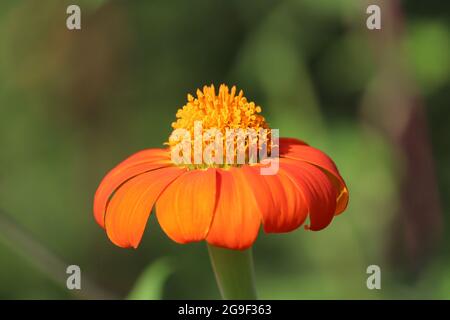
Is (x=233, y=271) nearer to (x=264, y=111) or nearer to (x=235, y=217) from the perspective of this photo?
(x=235, y=217)

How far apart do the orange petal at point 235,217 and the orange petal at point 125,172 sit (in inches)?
5.1

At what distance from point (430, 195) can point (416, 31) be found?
387 mm

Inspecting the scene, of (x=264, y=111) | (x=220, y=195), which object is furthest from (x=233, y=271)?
(x=264, y=111)

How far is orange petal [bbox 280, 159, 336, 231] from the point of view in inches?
25.4

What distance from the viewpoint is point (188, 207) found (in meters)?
0.62

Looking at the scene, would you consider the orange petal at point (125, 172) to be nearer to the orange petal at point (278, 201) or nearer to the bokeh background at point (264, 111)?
the orange petal at point (278, 201)

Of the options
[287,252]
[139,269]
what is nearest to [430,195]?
[287,252]

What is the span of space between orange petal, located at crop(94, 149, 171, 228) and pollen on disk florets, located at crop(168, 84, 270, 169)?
4cm

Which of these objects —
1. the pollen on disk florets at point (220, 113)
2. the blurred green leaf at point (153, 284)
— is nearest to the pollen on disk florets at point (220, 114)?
the pollen on disk florets at point (220, 113)

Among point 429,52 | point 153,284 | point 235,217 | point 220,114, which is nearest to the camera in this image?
point 235,217

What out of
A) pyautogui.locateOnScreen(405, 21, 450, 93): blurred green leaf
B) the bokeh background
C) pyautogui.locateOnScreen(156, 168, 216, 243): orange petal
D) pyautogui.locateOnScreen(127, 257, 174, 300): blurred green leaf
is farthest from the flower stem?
pyautogui.locateOnScreen(405, 21, 450, 93): blurred green leaf

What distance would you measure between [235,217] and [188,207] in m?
0.05

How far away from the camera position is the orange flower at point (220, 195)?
0.61 metres

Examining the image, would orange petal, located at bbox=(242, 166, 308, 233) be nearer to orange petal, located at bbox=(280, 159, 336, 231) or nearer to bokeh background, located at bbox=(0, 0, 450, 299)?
orange petal, located at bbox=(280, 159, 336, 231)
